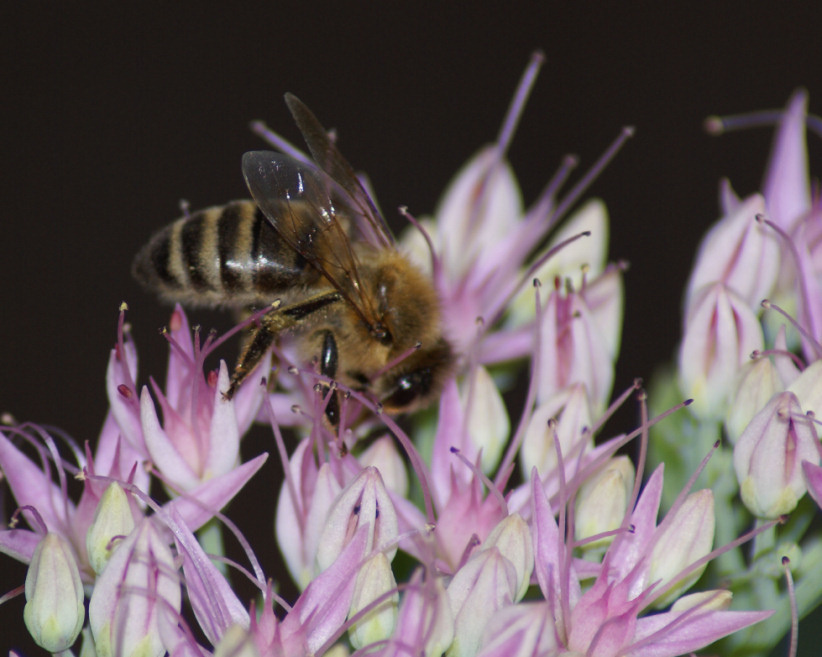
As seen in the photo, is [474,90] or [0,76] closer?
[0,76]

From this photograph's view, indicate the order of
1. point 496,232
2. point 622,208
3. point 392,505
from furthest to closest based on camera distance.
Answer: point 622,208 < point 496,232 < point 392,505

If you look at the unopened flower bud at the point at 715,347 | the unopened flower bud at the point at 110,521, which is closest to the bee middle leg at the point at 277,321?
the unopened flower bud at the point at 110,521

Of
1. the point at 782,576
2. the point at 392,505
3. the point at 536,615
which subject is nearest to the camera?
the point at 536,615

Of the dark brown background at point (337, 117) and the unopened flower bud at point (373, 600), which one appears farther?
the dark brown background at point (337, 117)

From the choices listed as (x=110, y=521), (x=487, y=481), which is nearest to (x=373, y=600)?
(x=487, y=481)

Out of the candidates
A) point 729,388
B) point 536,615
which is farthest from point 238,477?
point 729,388

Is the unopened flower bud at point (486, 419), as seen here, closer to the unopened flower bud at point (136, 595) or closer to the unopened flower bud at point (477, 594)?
the unopened flower bud at point (477, 594)

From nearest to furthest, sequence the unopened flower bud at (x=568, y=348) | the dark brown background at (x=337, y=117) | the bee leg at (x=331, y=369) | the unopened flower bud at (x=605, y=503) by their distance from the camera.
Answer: the unopened flower bud at (x=605, y=503) → the bee leg at (x=331, y=369) → the unopened flower bud at (x=568, y=348) → the dark brown background at (x=337, y=117)

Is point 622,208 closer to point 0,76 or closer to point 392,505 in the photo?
point 0,76
